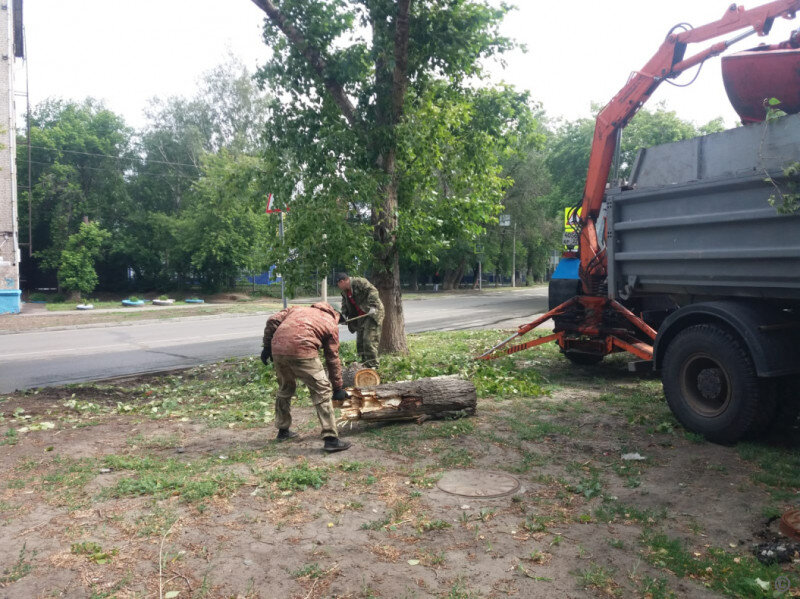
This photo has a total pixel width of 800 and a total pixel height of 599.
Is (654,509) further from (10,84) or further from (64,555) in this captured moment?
(10,84)

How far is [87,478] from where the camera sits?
4.68 m

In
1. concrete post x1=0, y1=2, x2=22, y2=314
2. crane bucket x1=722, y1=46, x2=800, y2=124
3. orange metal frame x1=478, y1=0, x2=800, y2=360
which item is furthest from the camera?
concrete post x1=0, y1=2, x2=22, y2=314

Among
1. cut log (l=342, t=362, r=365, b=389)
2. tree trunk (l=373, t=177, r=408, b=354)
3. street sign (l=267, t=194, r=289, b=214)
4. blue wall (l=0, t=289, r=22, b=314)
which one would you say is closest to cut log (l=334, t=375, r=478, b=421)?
cut log (l=342, t=362, r=365, b=389)

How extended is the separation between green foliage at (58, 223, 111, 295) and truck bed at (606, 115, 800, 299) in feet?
98.2

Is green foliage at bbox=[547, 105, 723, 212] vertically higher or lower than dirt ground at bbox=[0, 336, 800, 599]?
higher

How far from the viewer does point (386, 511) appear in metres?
3.98

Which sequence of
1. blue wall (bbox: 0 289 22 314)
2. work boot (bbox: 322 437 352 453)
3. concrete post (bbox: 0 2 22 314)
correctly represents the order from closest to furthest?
work boot (bbox: 322 437 352 453) < blue wall (bbox: 0 289 22 314) < concrete post (bbox: 0 2 22 314)

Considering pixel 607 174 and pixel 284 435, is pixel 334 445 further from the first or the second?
pixel 607 174

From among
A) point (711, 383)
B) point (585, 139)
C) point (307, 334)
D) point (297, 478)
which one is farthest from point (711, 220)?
point (585, 139)

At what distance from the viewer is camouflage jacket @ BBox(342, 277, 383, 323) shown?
873 cm

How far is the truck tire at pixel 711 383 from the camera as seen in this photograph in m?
4.96

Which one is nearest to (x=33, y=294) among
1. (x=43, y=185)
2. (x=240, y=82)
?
(x=43, y=185)

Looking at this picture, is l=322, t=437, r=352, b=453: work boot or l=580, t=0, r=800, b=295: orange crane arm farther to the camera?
l=580, t=0, r=800, b=295: orange crane arm

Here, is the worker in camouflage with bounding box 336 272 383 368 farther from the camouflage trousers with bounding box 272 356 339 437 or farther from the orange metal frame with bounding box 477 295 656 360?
the camouflage trousers with bounding box 272 356 339 437
